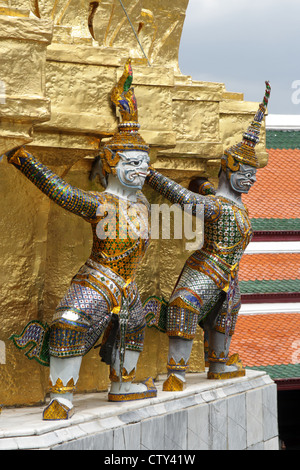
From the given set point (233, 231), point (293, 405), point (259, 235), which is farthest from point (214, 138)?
point (293, 405)

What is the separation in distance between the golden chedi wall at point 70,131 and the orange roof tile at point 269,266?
3.95 metres

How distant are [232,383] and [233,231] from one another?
1.28 meters

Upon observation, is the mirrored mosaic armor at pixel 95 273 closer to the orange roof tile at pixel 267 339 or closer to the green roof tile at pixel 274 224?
the orange roof tile at pixel 267 339

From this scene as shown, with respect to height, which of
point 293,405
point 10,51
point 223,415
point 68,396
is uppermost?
point 10,51

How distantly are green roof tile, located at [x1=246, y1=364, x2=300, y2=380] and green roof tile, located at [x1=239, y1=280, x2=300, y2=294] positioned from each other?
1.08 m

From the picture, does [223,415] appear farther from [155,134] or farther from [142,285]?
[155,134]

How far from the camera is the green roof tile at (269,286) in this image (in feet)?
36.3

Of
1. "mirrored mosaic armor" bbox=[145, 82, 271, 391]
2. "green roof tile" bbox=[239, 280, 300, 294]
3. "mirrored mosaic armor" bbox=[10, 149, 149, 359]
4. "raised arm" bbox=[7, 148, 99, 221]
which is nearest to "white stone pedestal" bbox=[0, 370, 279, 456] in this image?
"mirrored mosaic armor" bbox=[145, 82, 271, 391]

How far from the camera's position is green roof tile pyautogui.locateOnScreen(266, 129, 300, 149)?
12.5m

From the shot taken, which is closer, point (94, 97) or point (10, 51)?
point (10, 51)

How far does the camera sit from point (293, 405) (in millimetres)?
13633

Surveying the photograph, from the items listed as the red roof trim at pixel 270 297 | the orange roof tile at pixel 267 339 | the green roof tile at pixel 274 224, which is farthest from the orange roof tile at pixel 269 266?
the orange roof tile at pixel 267 339

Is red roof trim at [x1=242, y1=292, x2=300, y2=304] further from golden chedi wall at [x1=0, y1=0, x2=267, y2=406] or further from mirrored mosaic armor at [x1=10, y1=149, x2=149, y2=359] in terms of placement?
mirrored mosaic armor at [x1=10, y1=149, x2=149, y2=359]

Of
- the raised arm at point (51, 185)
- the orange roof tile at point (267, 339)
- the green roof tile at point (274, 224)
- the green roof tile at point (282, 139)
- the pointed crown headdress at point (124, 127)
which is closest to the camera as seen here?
the raised arm at point (51, 185)
